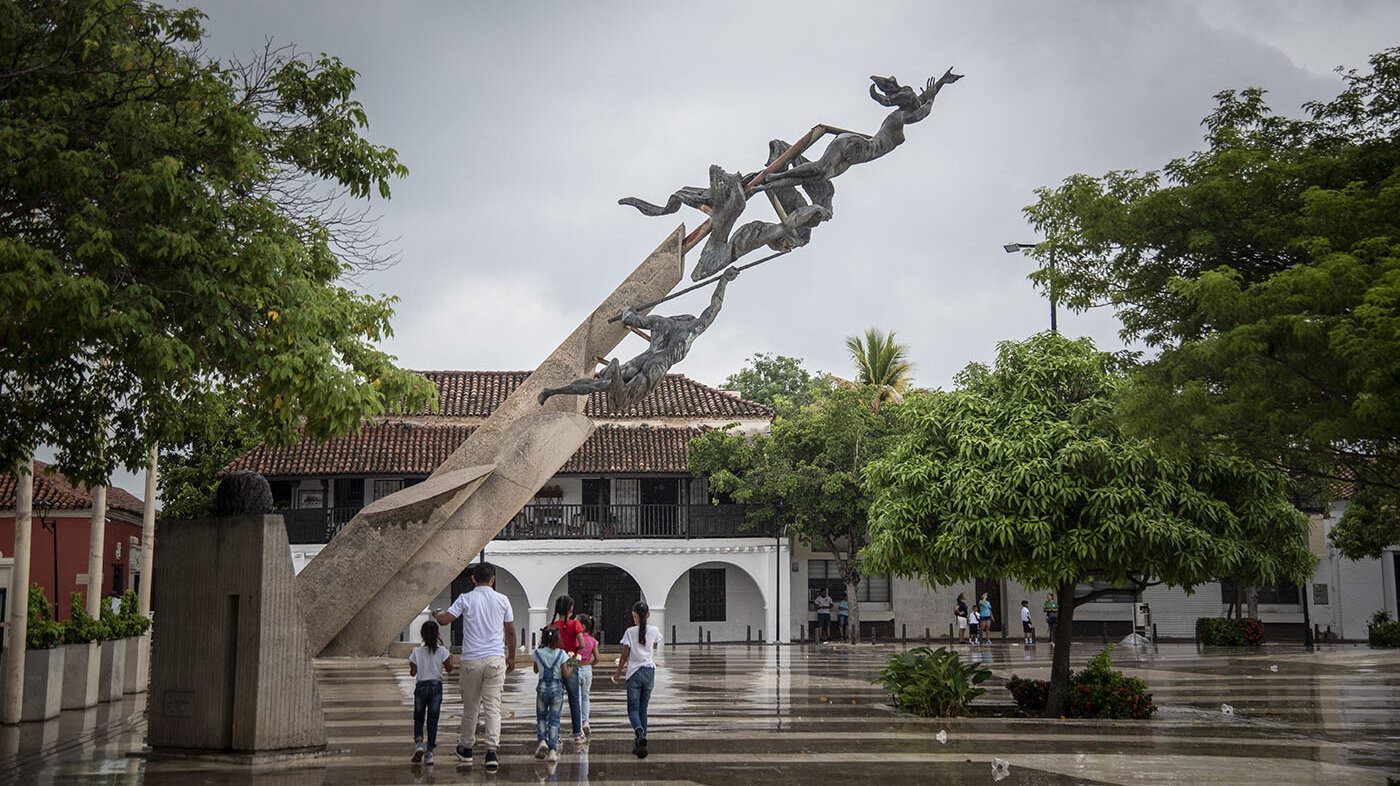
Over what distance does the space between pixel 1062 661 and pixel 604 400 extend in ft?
75.9

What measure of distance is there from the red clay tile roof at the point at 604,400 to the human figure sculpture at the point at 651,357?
19591mm

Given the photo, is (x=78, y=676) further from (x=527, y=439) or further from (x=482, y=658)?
(x=482, y=658)

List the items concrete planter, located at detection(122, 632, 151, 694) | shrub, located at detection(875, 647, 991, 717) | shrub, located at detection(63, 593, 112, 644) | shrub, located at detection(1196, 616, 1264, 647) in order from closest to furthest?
shrub, located at detection(63, 593, 112, 644)
shrub, located at detection(875, 647, 991, 717)
concrete planter, located at detection(122, 632, 151, 694)
shrub, located at detection(1196, 616, 1264, 647)

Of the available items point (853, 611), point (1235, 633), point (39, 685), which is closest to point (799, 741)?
point (39, 685)

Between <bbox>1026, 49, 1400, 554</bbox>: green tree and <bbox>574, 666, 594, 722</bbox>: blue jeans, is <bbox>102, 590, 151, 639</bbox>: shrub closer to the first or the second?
<bbox>574, 666, 594, 722</bbox>: blue jeans

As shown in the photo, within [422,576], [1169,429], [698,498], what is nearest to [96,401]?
[422,576]

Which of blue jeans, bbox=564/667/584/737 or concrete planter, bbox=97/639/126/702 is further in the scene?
concrete planter, bbox=97/639/126/702

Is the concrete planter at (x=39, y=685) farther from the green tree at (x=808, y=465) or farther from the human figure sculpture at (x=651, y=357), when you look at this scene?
the green tree at (x=808, y=465)

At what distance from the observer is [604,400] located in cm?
3684

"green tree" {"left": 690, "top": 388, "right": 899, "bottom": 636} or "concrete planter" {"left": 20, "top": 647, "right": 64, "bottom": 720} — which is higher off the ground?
"green tree" {"left": 690, "top": 388, "right": 899, "bottom": 636}

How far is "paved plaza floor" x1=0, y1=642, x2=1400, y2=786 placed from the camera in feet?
31.4

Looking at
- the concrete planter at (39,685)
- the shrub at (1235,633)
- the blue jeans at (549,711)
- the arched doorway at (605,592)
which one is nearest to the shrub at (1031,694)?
the blue jeans at (549,711)

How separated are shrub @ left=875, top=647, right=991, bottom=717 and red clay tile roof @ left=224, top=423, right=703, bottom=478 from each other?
61.5ft


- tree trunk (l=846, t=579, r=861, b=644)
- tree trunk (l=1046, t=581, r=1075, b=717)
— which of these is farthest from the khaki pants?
tree trunk (l=846, t=579, r=861, b=644)
